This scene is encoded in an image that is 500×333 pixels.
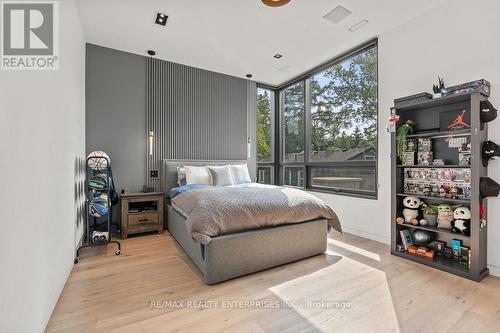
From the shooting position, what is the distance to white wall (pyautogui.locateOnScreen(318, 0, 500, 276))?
2305 mm

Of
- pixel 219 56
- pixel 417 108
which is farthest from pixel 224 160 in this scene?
pixel 417 108

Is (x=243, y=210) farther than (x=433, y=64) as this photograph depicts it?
No

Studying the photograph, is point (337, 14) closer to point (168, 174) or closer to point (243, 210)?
point (243, 210)

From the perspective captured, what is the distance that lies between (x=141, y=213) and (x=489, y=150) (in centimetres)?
421

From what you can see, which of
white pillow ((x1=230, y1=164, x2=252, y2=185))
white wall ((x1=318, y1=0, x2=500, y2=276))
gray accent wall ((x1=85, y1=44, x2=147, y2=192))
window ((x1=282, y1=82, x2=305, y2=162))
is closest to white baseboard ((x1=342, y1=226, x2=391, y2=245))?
white wall ((x1=318, y1=0, x2=500, y2=276))

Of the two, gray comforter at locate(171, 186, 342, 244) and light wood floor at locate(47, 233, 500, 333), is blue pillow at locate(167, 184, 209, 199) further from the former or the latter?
light wood floor at locate(47, 233, 500, 333)

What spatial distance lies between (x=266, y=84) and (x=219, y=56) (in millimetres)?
1679

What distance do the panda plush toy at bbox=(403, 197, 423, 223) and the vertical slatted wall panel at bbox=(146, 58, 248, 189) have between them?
9.99 feet

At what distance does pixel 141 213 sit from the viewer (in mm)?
3557

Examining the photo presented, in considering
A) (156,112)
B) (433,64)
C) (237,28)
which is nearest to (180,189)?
(156,112)

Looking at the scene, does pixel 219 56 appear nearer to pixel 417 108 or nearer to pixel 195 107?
pixel 195 107

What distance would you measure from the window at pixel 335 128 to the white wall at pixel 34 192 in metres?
3.72

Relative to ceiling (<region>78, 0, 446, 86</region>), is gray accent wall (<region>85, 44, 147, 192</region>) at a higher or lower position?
lower

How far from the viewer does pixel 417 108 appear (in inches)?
111
